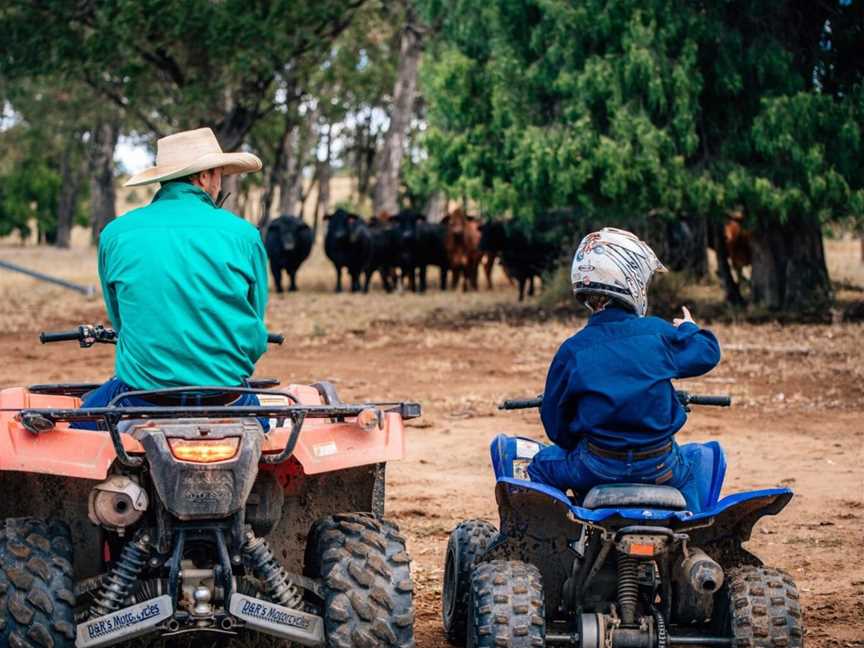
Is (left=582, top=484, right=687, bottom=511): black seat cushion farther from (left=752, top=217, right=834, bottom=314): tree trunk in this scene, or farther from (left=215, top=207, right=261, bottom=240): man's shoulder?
(left=752, top=217, right=834, bottom=314): tree trunk

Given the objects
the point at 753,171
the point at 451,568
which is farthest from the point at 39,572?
the point at 753,171

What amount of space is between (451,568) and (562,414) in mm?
1129

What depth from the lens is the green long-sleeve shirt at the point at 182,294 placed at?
5035 mm

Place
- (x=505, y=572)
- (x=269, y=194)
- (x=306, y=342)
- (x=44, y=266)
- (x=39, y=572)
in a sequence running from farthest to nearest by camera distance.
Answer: (x=269, y=194) < (x=44, y=266) < (x=306, y=342) < (x=505, y=572) < (x=39, y=572)

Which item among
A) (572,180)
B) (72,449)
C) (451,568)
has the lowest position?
(451,568)

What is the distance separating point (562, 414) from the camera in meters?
5.30

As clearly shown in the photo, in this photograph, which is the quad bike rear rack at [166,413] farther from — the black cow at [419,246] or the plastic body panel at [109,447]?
the black cow at [419,246]

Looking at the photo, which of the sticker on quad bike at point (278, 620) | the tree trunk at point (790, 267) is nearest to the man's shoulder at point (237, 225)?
the sticker on quad bike at point (278, 620)

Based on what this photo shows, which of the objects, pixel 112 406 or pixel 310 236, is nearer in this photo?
pixel 112 406

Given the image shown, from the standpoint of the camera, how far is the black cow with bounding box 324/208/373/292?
29.5 metres

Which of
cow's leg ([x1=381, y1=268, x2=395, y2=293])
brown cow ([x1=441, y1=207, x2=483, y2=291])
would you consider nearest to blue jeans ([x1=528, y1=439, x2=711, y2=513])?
brown cow ([x1=441, y1=207, x2=483, y2=291])

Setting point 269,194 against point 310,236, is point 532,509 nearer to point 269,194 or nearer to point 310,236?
point 310,236

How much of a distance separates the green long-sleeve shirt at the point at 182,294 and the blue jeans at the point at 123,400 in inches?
2.3

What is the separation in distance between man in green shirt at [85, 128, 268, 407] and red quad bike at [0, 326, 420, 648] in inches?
4.9
